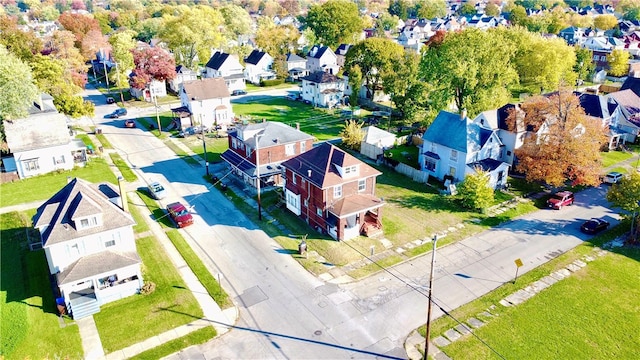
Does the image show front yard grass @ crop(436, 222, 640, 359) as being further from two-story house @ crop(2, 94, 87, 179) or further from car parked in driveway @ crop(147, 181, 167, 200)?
two-story house @ crop(2, 94, 87, 179)

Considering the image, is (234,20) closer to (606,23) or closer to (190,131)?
(190,131)

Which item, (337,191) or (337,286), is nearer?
(337,286)

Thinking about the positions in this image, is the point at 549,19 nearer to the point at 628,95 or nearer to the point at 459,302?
the point at 628,95

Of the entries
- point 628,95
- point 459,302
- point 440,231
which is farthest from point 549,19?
point 459,302

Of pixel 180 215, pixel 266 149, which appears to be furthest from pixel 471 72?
pixel 180 215

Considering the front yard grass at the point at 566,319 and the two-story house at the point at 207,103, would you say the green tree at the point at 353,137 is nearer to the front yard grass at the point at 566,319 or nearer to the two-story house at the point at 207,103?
the two-story house at the point at 207,103

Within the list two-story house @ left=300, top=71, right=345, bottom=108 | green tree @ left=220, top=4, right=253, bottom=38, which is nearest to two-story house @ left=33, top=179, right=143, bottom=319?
two-story house @ left=300, top=71, right=345, bottom=108

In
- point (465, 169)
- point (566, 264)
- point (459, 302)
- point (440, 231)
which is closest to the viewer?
point (459, 302)
